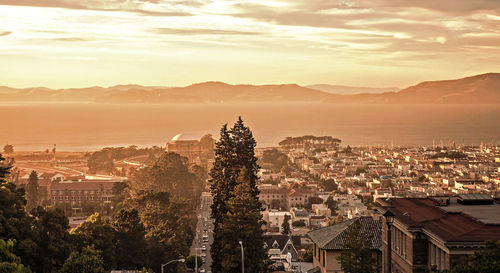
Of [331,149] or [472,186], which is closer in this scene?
[472,186]

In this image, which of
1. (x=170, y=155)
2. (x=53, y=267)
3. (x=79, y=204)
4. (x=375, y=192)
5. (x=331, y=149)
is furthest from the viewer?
(x=331, y=149)

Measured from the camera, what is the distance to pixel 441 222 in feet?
57.6

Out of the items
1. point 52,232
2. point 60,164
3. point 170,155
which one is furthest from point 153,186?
point 60,164

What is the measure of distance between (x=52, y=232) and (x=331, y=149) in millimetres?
140917

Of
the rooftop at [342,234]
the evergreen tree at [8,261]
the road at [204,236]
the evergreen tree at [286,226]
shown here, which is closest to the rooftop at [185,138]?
the road at [204,236]

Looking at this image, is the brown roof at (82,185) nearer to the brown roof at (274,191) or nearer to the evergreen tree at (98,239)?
the brown roof at (274,191)

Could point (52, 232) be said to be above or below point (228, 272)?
above

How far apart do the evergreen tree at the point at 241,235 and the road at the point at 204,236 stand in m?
13.6

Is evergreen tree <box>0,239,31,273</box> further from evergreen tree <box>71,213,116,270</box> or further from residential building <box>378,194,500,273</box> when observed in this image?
residential building <box>378,194,500,273</box>

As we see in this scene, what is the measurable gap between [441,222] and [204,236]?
43.3 m

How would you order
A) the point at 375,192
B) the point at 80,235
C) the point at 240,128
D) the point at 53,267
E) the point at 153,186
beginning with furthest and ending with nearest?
the point at 375,192 < the point at 153,186 < the point at 240,128 < the point at 80,235 < the point at 53,267

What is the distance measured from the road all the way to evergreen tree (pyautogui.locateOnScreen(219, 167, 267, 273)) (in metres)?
13.6

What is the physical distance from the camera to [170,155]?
74312 millimetres

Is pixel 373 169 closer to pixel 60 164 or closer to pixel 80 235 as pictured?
pixel 60 164
